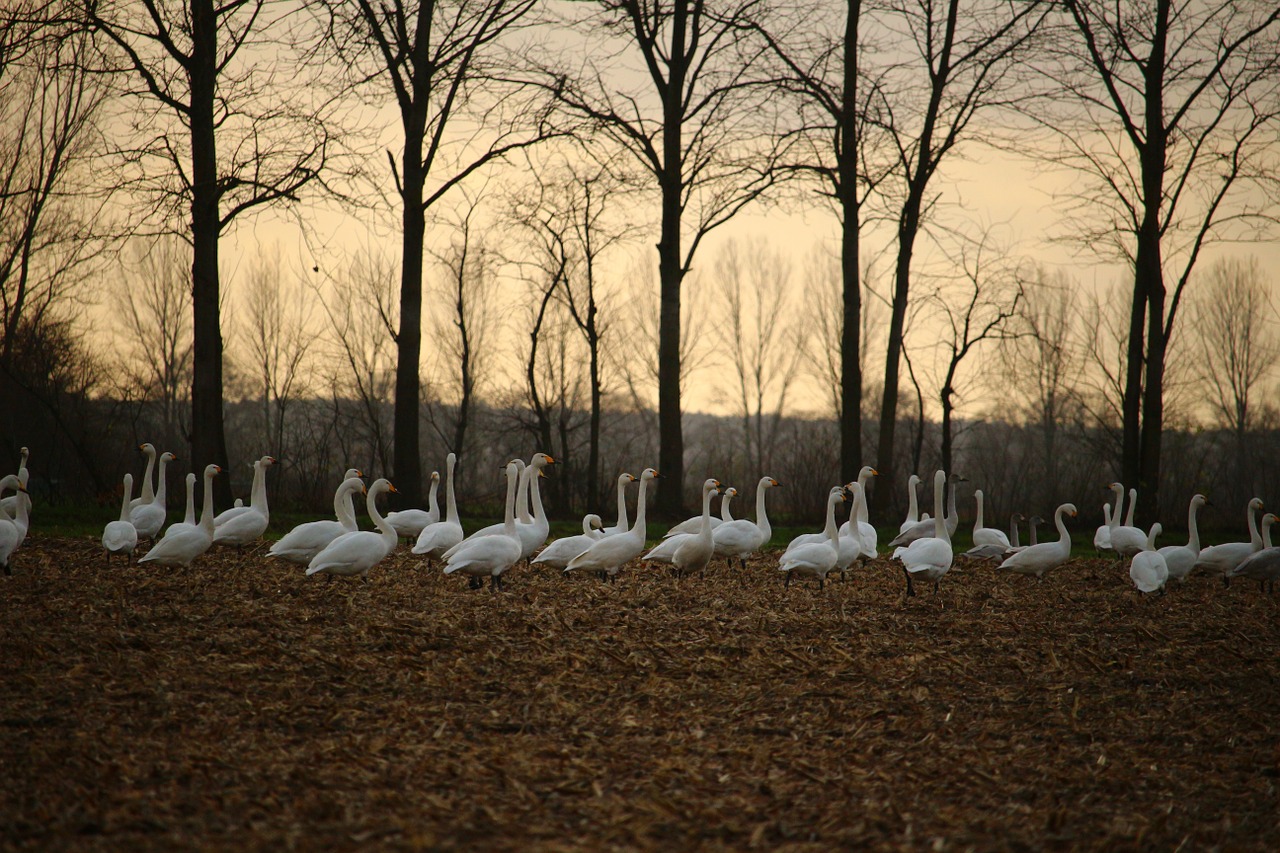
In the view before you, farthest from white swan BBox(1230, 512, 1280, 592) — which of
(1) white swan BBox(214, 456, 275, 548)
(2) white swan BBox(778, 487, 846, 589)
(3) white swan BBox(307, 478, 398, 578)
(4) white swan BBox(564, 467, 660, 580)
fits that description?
(1) white swan BBox(214, 456, 275, 548)

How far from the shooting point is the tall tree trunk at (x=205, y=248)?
14414 millimetres

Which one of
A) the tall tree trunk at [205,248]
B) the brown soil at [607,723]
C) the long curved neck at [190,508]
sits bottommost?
the brown soil at [607,723]

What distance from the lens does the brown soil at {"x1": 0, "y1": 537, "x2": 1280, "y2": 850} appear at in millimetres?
4348

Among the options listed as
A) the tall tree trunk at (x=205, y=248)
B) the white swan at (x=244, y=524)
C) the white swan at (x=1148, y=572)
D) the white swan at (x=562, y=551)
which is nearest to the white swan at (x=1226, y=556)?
the white swan at (x=1148, y=572)

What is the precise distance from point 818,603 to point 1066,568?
5.75m

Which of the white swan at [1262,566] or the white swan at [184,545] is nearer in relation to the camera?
the white swan at [184,545]

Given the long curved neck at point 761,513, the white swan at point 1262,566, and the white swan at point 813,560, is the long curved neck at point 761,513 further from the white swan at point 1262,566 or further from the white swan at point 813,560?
the white swan at point 1262,566

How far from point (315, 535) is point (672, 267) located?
9.86 m

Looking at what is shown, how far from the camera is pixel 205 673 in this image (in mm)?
6176

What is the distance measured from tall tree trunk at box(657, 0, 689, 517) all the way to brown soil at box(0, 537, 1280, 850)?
28.8 feet

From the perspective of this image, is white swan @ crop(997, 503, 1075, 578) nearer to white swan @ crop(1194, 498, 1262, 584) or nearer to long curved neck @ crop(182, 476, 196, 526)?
white swan @ crop(1194, 498, 1262, 584)

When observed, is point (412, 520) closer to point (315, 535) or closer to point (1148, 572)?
point (315, 535)

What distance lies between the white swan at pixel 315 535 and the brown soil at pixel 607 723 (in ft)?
2.25

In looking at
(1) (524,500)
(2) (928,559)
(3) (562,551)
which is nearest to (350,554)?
(3) (562,551)
